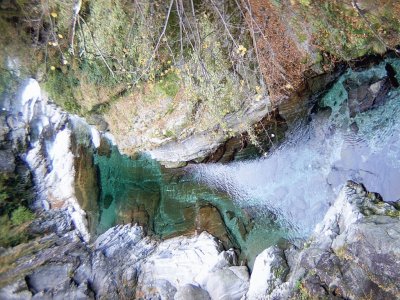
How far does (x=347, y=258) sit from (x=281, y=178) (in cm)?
227

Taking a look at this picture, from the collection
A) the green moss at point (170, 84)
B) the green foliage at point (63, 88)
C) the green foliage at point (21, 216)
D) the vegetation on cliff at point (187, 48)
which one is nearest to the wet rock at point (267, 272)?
the vegetation on cliff at point (187, 48)

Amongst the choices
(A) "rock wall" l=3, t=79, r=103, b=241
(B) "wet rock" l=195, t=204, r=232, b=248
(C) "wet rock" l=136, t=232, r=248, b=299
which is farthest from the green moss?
(C) "wet rock" l=136, t=232, r=248, b=299

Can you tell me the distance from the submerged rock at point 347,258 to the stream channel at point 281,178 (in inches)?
14.5

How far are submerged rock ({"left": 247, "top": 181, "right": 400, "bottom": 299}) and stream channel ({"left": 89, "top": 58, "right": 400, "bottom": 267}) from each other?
0.37 metres

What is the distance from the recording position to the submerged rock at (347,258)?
5.20 m

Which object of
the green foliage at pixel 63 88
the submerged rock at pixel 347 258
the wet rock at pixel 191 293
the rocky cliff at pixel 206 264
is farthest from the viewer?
the green foliage at pixel 63 88

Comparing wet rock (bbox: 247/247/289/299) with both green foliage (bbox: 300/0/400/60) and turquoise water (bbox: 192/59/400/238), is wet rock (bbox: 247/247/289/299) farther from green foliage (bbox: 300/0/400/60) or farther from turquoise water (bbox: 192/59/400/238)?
green foliage (bbox: 300/0/400/60)

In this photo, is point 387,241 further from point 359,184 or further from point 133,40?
point 133,40

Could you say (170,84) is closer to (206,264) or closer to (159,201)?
(159,201)

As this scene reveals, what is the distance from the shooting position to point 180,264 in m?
7.35

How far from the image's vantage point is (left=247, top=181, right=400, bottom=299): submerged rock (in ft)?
17.0

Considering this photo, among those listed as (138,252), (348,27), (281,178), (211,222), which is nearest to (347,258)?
(281,178)

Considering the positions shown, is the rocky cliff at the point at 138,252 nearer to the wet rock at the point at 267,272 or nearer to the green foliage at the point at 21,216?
the wet rock at the point at 267,272

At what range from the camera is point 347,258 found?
571 cm
